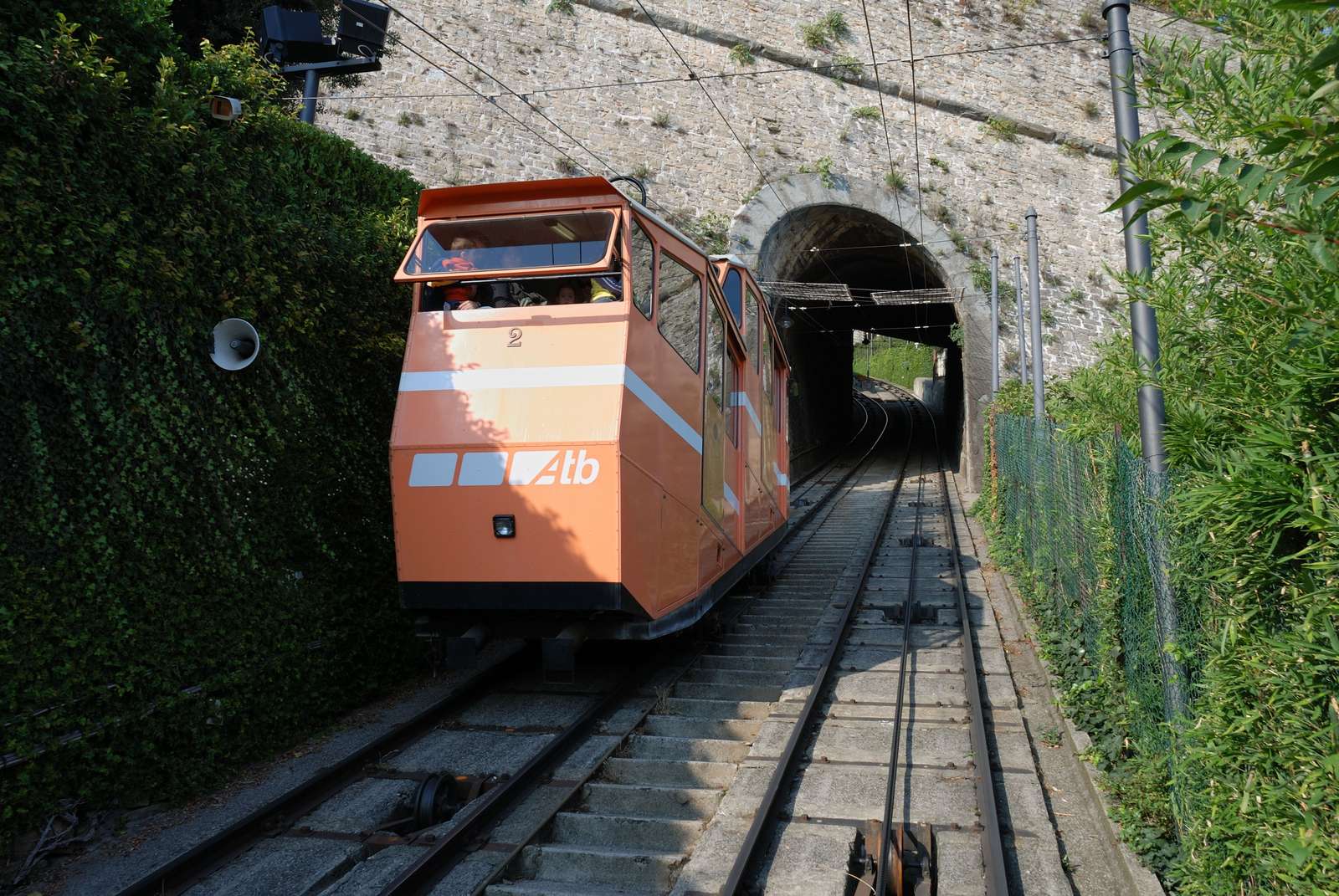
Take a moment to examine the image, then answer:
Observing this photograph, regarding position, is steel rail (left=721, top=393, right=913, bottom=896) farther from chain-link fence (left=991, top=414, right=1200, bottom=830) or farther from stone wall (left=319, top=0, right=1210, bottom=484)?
stone wall (left=319, top=0, right=1210, bottom=484)

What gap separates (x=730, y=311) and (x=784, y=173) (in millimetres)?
13566

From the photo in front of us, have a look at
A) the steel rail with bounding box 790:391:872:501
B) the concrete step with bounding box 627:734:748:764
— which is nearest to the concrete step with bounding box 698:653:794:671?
the concrete step with bounding box 627:734:748:764

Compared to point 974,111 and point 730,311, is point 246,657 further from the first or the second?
point 974,111

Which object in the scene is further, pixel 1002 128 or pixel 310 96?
pixel 1002 128

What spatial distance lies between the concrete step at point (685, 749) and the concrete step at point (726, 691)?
3.36ft

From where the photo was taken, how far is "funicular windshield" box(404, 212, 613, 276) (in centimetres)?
670

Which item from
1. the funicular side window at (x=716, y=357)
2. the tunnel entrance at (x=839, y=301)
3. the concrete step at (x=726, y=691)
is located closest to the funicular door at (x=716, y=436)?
the funicular side window at (x=716, y=357)

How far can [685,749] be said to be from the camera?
639cm

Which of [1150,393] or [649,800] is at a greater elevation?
[1150,393]

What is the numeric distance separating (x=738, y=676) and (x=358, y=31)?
7.96m

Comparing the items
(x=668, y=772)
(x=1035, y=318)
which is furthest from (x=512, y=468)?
(x=1035, y=318)

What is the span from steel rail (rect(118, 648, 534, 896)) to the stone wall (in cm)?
1533

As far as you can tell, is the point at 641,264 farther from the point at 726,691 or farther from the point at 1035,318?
the point at 1035,318

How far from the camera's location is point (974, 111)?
22.3 meters
